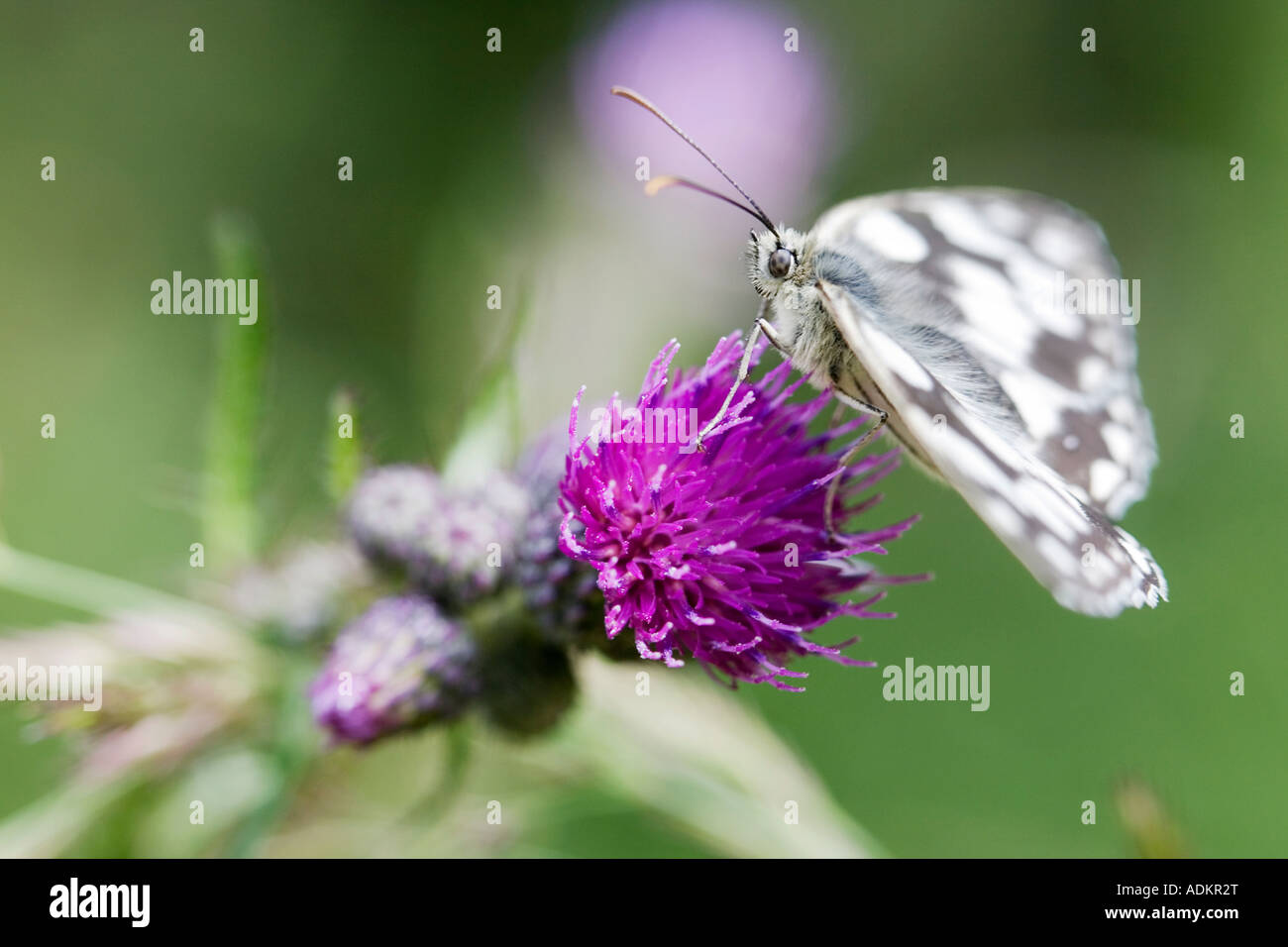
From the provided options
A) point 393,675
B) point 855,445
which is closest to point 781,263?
point 855,445

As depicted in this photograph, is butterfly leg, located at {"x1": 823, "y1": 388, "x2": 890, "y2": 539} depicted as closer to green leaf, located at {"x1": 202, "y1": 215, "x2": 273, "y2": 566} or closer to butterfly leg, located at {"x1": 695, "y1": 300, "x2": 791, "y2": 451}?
butterfly leg, located at {"x1": 695, "y1": 300, "x2": 791, "y2": 451}

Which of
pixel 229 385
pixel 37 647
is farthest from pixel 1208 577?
pixel 37 647

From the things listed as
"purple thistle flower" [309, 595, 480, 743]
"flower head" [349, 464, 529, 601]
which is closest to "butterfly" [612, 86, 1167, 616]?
"flower head" [349, 464, 529, 601]

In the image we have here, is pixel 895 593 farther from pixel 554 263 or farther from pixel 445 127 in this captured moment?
pixel 445 127

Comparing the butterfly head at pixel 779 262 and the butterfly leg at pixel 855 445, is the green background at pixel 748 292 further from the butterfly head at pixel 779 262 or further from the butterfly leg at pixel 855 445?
the butterfly head at pixel 779 262

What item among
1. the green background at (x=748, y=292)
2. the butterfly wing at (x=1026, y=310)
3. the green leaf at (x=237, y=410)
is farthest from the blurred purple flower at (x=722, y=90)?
the green leaf at (x=237, y=410)

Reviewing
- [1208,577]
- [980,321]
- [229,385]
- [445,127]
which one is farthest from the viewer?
[445,127]

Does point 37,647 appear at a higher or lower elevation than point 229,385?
lower
